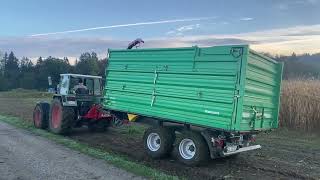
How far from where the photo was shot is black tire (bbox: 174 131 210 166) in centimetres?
1097

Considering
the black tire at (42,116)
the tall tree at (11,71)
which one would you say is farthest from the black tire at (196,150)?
the tall tree at (11,71)

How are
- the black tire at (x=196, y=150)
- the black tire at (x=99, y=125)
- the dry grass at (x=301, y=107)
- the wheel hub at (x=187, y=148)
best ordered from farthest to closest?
the dry grass at (x=301, y=107) → the black tire at (x=99, y=125) → the wheel hub at (x=187, y=148) → the black tire at (x=196, y=150)

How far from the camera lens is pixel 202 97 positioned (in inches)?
435

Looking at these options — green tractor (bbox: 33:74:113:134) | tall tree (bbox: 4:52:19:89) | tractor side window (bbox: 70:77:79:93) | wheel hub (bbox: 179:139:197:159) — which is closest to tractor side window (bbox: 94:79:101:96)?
green tractor (bbox: 33:74:113:134)

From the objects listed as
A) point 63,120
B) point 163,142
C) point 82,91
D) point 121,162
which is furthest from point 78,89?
point 121,162

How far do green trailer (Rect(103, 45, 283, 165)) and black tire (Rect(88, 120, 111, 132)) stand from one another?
454 cm

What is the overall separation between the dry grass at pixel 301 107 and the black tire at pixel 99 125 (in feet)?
24.3

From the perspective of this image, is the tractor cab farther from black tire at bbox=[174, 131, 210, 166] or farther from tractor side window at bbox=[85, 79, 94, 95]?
black tire at bbox=[174, 131, 210, 166]

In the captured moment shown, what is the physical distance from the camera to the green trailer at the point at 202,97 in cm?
1045

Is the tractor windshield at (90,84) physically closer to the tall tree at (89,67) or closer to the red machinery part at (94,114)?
the red machinery part at (94,114)

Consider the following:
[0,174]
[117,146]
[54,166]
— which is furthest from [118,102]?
[0,174]

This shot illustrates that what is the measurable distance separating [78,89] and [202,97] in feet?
24.7

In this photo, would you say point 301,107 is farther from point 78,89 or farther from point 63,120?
point 63,120

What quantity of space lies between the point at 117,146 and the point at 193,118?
12.8 feet
